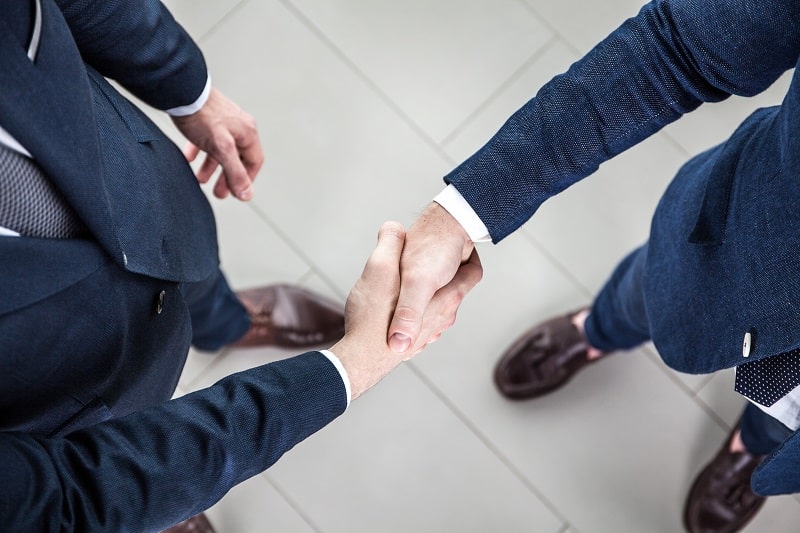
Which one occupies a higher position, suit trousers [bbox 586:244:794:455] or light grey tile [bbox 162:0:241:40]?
suit trousers [bbox 586:244:794:455]

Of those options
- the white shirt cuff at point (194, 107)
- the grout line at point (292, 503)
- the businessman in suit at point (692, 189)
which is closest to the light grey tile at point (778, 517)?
the businessman in suit at point (692, 189)

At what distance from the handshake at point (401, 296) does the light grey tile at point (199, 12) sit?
1005mm

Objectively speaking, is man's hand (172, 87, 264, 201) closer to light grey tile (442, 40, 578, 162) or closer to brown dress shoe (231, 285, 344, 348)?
brown dress shoe (231, 285, 344, 348)

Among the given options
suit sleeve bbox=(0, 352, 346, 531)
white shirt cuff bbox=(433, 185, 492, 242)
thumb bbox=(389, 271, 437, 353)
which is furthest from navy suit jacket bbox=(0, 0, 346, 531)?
white shirt cuff bbox=(433, 185, 492, 242)

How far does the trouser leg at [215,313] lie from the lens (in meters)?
1.14

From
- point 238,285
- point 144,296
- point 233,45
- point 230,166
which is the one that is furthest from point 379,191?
point 144,296

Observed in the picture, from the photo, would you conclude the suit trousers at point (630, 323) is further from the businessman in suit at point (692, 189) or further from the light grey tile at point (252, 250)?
the light grey tile at point (252, 250)

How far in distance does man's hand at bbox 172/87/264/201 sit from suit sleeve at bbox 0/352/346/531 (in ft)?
1.31

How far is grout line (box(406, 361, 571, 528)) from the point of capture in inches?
60.6

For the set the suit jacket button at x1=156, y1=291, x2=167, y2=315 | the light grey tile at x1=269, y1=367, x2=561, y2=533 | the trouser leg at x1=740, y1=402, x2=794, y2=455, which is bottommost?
the light grey tile at x1=269, y1=367, x2=561, y2=533

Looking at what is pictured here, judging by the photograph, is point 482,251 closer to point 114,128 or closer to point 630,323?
point 630,323

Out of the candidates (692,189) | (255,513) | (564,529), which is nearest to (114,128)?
(692,189)

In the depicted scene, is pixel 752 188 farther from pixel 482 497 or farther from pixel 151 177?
pixel 482 497

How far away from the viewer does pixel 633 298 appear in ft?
4.01
